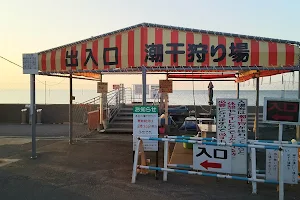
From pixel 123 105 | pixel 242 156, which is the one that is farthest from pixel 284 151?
pixel 123 105

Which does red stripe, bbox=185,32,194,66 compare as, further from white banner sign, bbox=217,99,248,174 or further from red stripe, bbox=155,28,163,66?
white banner sign, bbox=217,99,248,174

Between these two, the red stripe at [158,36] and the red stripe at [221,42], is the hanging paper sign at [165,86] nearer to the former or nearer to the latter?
the red stripe at [158,36]

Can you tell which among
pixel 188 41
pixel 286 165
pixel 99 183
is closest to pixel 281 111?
pixel 286 165

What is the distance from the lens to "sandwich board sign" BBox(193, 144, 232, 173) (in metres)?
5.59

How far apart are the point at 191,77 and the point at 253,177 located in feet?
24.6

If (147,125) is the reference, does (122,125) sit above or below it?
below

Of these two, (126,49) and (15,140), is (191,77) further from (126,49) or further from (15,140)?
(15,140)

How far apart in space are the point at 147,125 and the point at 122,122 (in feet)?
26.2

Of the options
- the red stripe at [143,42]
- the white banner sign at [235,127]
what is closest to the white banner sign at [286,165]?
the white banner sign at [235,127]

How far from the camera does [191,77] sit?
12.1 m

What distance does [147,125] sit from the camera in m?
6.24

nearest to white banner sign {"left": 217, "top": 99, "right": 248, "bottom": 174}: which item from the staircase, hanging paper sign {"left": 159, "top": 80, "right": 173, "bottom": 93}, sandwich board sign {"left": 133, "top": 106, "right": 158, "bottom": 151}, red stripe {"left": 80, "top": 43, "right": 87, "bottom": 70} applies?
sandwich board sign {"left": 133, "top": 106, "right": 158, "bottom": 151}

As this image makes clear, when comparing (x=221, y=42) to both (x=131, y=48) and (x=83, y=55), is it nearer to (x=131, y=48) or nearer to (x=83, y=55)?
(x=131, y=48)

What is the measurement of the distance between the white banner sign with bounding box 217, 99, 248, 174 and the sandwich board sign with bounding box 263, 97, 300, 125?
0.48 metres
